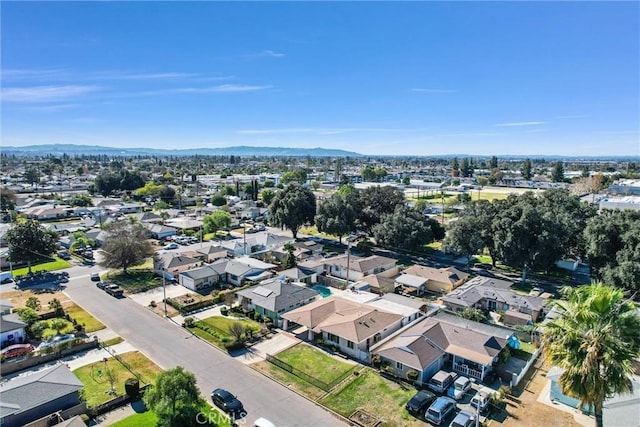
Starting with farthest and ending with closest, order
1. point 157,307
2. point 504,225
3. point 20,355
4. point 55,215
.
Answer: point 55,215 → point 504,225 → point 157,307 → point 20,355

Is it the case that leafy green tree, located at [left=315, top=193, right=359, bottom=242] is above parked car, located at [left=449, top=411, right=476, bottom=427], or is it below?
above

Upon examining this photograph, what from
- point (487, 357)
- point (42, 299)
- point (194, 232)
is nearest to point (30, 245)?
point (42, 299)

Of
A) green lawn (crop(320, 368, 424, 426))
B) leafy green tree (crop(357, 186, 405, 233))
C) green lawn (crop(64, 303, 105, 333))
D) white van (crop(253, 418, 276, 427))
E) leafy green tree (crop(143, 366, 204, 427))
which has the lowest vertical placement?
green lawn (crop(320, 368, 424, 426))

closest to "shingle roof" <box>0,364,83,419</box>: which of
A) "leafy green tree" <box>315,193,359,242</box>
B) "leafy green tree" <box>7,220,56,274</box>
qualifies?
"leafy green tree" <box>7,220,56,274</box>

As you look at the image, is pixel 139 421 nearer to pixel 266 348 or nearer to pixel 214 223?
pixel 266 348

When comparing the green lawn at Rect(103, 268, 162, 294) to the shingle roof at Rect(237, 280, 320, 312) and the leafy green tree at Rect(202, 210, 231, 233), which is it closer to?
the shingle roof at Rect(237, 280, 320, 312)

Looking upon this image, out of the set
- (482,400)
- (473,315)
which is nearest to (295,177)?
(473,315)

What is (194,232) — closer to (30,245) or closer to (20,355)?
(30,245)
